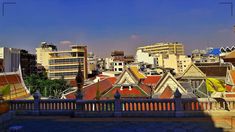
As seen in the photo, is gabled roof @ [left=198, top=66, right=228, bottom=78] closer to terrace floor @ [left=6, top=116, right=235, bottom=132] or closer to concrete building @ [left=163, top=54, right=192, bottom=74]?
terrace floor @ [left=6, top=116, right=235, bottom=132]

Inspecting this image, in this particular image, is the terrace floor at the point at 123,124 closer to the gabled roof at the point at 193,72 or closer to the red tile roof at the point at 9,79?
the red tile roof at the point at 9,79

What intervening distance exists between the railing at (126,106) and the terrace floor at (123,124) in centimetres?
46

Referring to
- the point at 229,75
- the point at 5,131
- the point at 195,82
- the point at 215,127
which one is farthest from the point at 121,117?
the point at 195,82

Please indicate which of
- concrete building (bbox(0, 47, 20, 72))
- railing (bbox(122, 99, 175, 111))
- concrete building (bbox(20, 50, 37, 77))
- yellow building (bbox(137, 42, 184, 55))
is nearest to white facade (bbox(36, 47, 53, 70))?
concrete building (bbox(20, 50, 37, 77))

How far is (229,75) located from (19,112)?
451 inches

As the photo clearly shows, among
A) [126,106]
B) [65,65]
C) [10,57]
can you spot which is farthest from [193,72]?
[10,57]

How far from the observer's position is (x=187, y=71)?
2519 centimetres

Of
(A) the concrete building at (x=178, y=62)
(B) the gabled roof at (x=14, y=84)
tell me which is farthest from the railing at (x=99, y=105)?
(A) the concrete building at (x=178, y=62)

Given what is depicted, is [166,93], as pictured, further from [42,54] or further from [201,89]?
[42,54]

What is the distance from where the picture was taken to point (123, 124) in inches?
396

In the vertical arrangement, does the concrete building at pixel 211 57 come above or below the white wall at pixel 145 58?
below

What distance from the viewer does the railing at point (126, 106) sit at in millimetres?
10781

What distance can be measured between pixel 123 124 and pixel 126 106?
54.2 inches

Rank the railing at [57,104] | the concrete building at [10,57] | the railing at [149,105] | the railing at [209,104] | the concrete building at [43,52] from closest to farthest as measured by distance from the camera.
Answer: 1. the railing at [209,104]
2. the railing at [149,105]
3. the railing at [57,104]
4. the concrete building at [10,57]
5. the concrete building at [43,52]
